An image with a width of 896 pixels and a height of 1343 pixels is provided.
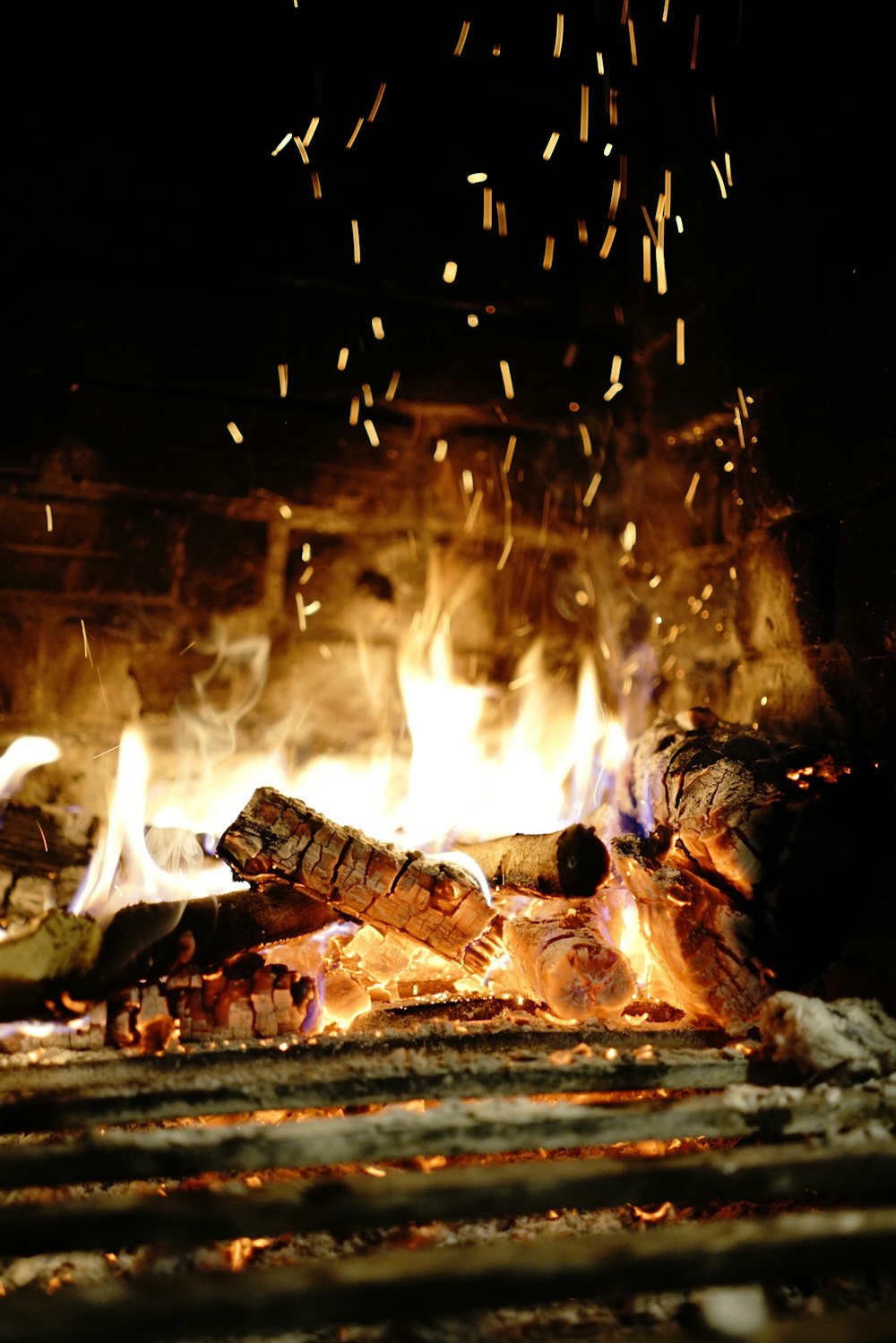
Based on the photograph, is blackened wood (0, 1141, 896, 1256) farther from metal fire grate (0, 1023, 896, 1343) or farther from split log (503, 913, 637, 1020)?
split log (503, 913, 637, 1020)

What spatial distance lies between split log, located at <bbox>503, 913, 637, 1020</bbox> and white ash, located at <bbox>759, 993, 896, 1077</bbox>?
0.40 metres

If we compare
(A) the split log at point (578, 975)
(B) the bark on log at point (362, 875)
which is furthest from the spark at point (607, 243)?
(A) the split log at point (578, 975)

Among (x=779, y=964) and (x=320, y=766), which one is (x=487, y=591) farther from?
(x=779, y=964)

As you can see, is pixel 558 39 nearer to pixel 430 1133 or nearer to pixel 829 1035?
pixel 829 1035

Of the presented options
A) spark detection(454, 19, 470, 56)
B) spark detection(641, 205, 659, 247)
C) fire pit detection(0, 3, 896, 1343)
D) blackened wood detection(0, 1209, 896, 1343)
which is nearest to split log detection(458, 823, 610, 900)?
fire pit detection(0, 3, 896, 1343)

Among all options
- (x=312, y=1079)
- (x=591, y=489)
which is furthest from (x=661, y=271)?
(x=312, y=1079)

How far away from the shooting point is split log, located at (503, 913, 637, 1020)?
1948 millimetres

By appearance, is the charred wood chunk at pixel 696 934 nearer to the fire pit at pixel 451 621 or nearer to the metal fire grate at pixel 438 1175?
the fire pit at pixel 451 621

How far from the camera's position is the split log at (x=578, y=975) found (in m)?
1.95

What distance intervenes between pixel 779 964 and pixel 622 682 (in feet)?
4.51

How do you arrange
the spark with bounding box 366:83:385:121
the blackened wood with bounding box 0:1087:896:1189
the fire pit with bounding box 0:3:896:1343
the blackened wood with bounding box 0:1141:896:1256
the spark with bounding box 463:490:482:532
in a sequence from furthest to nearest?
the spark with bounding box 463:490:482:532
the spark with bounding box 366:83:385:121
the fire pit with bounding box 0:3:896:1343
the blackened wood with bounding box 0:1087:896:1189
the blackened wood with bounding box 0:1141:896:1256

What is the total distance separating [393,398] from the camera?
293cm

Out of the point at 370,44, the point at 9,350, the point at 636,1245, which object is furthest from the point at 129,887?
the point at 370,44

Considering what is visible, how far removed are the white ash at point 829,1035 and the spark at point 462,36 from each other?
2761 mm
